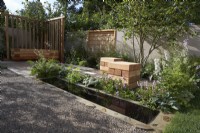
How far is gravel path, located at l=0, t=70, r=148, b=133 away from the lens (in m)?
2.26

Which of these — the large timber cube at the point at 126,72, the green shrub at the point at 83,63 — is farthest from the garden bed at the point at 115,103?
the green shrub at the point at 83,63

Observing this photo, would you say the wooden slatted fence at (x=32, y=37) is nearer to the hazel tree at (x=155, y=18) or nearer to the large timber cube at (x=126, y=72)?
the hazel tree at (x=155, y=18)

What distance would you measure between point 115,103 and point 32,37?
23.0 feet

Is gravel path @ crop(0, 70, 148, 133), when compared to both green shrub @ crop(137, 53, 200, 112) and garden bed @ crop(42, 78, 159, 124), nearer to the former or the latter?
garden bed @ crop(42, 78, 159, 124)

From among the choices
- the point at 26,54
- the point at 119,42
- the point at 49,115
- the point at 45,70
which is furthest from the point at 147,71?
the point at 26,54

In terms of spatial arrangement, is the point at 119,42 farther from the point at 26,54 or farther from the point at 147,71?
the point at 26,54

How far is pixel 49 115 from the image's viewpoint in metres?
2.62

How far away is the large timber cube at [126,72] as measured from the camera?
159 inches

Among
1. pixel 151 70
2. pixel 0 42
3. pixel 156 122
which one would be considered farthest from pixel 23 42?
pixel 156 122

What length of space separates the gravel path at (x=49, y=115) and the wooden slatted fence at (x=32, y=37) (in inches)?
181

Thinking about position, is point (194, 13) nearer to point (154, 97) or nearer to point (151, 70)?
point (151, 70)

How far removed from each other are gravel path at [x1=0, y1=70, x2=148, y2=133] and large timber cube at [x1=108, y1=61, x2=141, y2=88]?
1230 mm

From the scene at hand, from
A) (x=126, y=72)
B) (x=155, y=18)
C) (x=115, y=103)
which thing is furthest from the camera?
(x=155, y=18)

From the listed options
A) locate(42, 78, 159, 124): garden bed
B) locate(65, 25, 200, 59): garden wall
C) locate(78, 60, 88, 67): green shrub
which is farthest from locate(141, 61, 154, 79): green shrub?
locate(78, 60, 88, 67): green shrub
